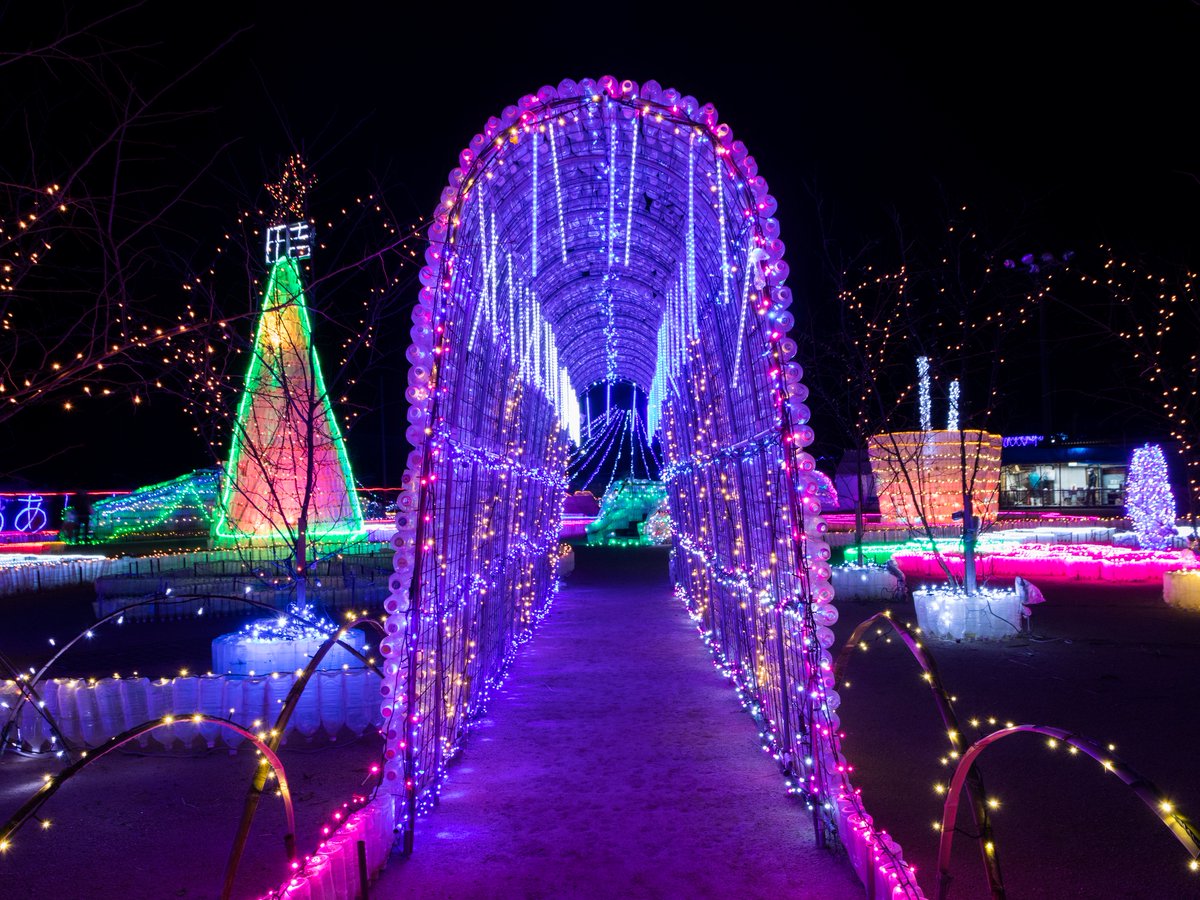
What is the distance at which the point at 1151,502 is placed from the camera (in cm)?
1714

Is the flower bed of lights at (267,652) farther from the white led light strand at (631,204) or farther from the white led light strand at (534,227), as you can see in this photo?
the white led light strand at (631,204)

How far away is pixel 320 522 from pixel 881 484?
1377 centimetres

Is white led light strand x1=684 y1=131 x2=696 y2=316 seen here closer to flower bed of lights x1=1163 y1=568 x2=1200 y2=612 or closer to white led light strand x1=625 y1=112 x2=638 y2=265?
white led light strand x1=625 y1=112 x2=638 y2=265

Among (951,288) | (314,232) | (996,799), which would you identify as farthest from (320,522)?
(996,799)

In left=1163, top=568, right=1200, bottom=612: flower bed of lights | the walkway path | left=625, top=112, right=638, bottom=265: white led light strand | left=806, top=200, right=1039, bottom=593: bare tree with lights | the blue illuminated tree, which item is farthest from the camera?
the blue illuminated tree

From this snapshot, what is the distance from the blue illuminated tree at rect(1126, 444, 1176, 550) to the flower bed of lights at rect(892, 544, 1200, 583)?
1741 millimetres

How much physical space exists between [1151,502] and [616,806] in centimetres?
1684

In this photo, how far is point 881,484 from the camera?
71.6ft

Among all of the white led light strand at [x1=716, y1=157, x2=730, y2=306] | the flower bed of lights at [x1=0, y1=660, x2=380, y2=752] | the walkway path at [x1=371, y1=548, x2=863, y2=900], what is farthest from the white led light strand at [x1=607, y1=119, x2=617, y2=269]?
the flower bed of lights at [x1=0, y1=660, x2=380, y2=752]

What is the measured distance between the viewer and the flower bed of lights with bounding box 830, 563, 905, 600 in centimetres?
1257

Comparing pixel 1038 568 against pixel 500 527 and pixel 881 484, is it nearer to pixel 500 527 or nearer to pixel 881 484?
pixel 881 484

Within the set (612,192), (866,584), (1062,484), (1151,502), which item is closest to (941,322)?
(866,584)

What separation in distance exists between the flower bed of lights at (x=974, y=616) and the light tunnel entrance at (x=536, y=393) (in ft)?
9.01

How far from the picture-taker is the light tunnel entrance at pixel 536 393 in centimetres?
405
